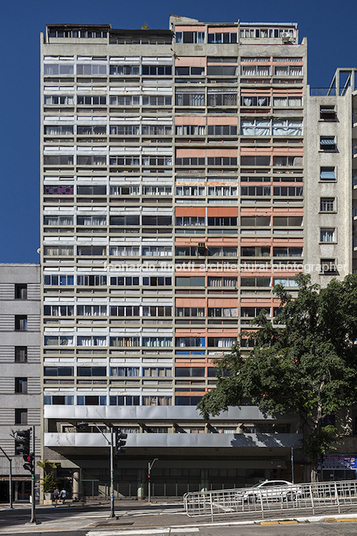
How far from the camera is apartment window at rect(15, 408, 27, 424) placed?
174 ft

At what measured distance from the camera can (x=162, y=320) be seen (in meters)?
51.7

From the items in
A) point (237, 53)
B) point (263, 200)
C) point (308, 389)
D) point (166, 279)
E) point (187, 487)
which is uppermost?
point (237, 53)

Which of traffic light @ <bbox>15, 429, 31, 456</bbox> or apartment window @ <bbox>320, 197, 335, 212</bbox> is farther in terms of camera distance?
apartment window @ <bbox>320, 197, 335, 212</bbox>

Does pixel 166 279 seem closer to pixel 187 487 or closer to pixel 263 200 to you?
pixel 263 200

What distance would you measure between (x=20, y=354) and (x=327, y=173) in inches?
1294

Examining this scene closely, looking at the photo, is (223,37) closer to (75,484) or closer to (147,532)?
(75,484)

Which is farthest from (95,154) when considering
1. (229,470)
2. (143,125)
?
(229,470)

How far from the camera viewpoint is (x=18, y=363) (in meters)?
53.5

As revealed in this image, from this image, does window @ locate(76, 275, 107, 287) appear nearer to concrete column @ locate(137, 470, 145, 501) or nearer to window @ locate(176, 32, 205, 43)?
concrete column @ locate(137, 470, 145, 501)

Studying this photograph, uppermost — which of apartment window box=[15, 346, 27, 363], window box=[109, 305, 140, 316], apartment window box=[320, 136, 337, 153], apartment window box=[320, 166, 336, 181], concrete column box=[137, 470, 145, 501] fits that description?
apartment window box=[320, 136, 337, 153]

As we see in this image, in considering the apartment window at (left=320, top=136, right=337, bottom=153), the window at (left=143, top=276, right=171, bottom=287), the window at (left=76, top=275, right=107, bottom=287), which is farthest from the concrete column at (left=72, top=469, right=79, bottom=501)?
the apartment window at (left=320, top=136, right=337, bottom=153)

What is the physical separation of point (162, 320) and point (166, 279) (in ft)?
12.2

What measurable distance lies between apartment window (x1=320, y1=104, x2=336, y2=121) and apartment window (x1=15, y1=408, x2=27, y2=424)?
127 ft

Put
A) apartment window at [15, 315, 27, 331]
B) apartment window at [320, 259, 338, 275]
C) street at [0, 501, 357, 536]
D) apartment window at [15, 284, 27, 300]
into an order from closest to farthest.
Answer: street at [0, 501, 357, 536] → apartment window at [320, 259, 338, 275] → apartment window at [15, 315, 27, 331] → apartment window at [15, 284, 27, 300]
